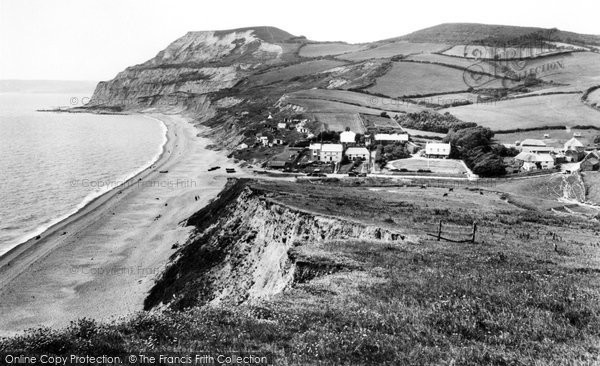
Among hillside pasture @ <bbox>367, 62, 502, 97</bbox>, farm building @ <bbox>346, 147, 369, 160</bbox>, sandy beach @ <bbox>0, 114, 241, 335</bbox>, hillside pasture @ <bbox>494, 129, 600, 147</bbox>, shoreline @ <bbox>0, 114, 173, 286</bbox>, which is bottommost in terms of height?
sandy beach @ <bbox>0, 114, 241, 335</bbox>

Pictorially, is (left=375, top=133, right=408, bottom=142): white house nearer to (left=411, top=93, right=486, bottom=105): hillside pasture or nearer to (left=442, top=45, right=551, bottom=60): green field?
(left=411, top=93, right=486, bottom=105): hillside pasture

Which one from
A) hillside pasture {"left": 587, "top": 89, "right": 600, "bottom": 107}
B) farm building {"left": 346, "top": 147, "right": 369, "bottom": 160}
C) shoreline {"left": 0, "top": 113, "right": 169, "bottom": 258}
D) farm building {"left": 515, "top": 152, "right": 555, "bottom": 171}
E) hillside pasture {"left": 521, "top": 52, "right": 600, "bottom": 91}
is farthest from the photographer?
hillside pasture {"left": 521, "top": 52, "right": 600, "bottom": 91}

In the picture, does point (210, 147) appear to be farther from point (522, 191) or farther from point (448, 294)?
point (448, 294)

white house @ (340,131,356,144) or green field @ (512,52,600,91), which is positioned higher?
green field @ (512,52,600,91)

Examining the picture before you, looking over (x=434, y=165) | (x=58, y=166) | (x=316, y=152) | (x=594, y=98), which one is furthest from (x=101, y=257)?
(x=594, y=98)

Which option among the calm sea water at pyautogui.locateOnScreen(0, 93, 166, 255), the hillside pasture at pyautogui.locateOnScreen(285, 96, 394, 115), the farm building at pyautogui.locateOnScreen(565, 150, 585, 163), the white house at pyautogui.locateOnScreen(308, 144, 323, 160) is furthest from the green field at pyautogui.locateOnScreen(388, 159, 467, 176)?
the calm sea water at pyautogui.locateOnScreen(0, 93, 166, 255)

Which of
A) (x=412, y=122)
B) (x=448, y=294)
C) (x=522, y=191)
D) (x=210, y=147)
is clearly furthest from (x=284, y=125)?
(x=448, y=294)

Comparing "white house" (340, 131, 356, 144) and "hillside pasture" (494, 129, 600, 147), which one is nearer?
"hillside pasture" (494, 129, 600, 147)
